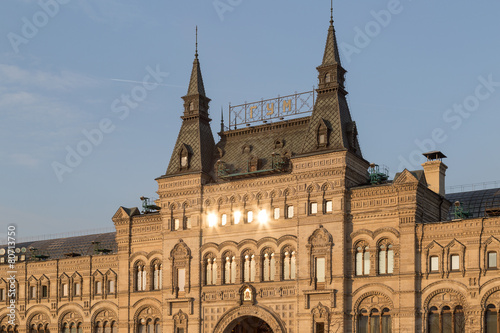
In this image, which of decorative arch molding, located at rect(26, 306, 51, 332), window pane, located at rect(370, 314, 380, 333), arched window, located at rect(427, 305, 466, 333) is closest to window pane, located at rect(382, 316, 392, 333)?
window pane, located at rect(370, 314, 380, 333)

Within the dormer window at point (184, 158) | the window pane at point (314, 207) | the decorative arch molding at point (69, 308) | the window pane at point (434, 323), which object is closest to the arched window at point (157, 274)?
the dormer window at point (184, 158)

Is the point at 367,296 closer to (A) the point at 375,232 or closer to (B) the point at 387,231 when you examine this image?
(A) the point at 375,232

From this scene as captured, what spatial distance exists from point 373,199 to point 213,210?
1748 centimetres

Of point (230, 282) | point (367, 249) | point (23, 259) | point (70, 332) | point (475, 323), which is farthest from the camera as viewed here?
point (23, 259)

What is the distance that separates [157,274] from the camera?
3565 inches

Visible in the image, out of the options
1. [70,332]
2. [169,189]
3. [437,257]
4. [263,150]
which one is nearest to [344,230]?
[437,257]

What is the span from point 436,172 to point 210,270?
25.4 meters

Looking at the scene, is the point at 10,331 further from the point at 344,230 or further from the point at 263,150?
the point at 344,230

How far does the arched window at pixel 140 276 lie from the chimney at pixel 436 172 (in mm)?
31835

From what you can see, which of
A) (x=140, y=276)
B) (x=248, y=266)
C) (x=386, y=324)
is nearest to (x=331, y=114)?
(x=248, y=266)

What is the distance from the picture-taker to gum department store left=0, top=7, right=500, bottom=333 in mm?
74188

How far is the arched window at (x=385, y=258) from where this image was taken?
76.4 meters

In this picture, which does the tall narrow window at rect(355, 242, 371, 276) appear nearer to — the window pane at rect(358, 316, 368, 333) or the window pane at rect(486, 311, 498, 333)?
the window pane at rect(358, 316, 368, 333)

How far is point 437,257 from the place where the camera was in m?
74.6
